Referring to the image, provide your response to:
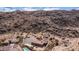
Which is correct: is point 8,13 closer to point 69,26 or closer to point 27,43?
point 27,43

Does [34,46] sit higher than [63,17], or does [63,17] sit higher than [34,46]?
[63,17]

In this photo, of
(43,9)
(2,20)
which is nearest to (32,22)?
(43,9)
